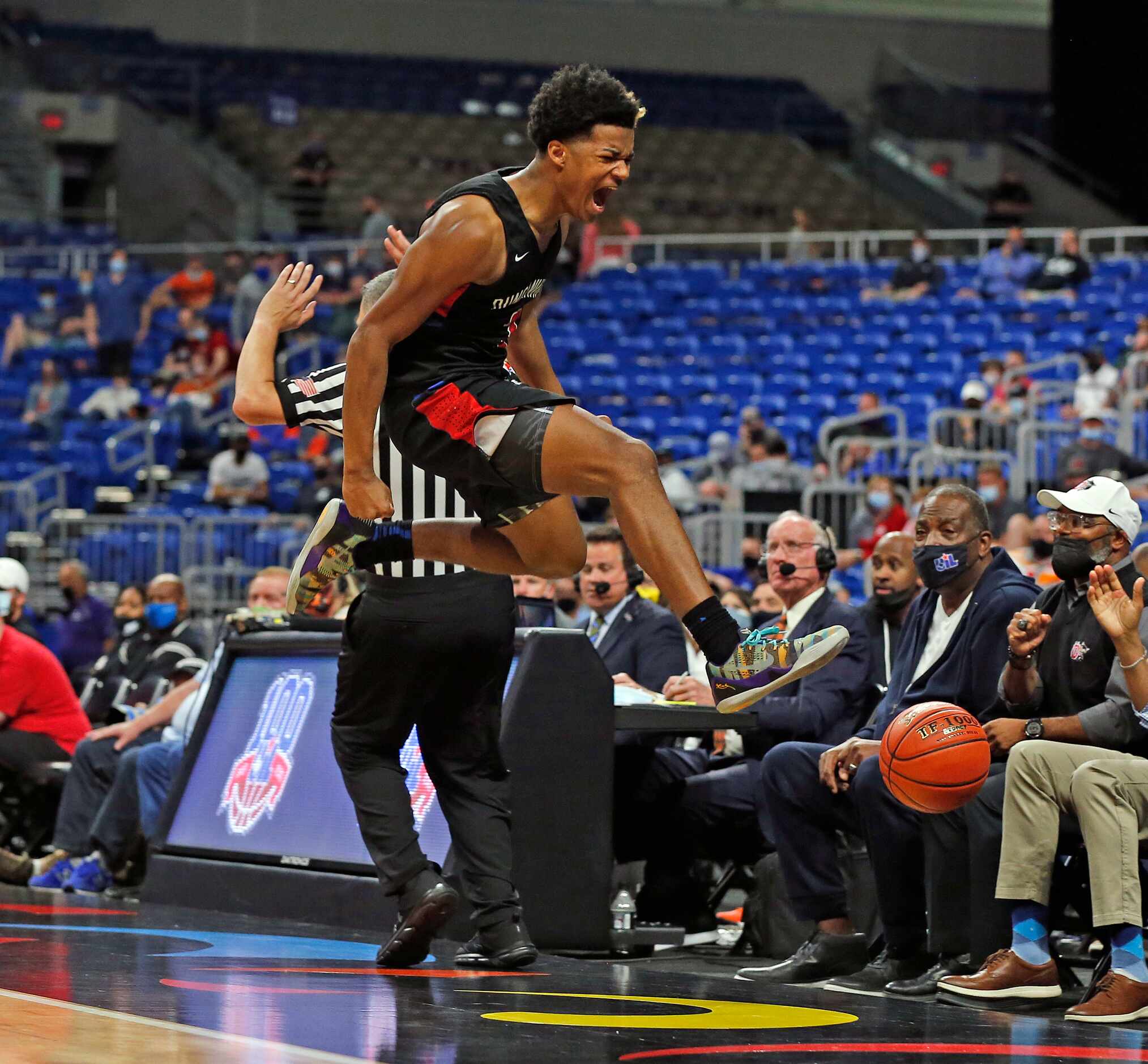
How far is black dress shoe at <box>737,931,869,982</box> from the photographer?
5902 millimetres

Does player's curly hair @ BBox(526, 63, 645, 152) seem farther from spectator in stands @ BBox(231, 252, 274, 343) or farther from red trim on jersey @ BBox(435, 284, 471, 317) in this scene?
spectator in stands @ BBox(231, 252, 274, 343)

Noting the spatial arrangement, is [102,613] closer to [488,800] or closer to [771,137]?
[488,800]

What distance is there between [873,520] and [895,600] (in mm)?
5592

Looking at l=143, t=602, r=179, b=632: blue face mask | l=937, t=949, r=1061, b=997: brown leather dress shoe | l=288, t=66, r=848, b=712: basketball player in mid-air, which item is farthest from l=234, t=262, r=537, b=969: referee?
l=143, t=602, r=179, b=632: blue face mask

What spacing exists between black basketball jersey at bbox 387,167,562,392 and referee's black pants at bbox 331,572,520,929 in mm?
868

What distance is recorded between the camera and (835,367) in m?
19.3

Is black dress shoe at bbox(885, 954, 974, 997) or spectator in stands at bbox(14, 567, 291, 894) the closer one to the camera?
black dress shoe at bbox(885, 954, 974, 997)

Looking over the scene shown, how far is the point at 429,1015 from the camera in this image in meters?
A: 4.53

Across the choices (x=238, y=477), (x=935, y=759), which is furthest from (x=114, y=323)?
(x=935, y=759)

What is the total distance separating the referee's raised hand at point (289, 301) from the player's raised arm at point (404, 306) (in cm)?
99

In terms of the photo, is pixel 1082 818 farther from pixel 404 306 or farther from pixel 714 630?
pixel 404 306

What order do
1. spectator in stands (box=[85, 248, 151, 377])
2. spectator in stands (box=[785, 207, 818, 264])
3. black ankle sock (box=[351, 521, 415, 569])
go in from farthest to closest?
spectator in stands (box=[785, 207, 818, 264]) < spectator in stands (box=[85, 248, 151, 377]) < black ankle sock (box=[351, 521, 415, 569])

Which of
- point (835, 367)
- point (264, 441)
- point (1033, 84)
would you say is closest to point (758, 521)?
point (835, 367)

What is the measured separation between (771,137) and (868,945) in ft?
77.0
